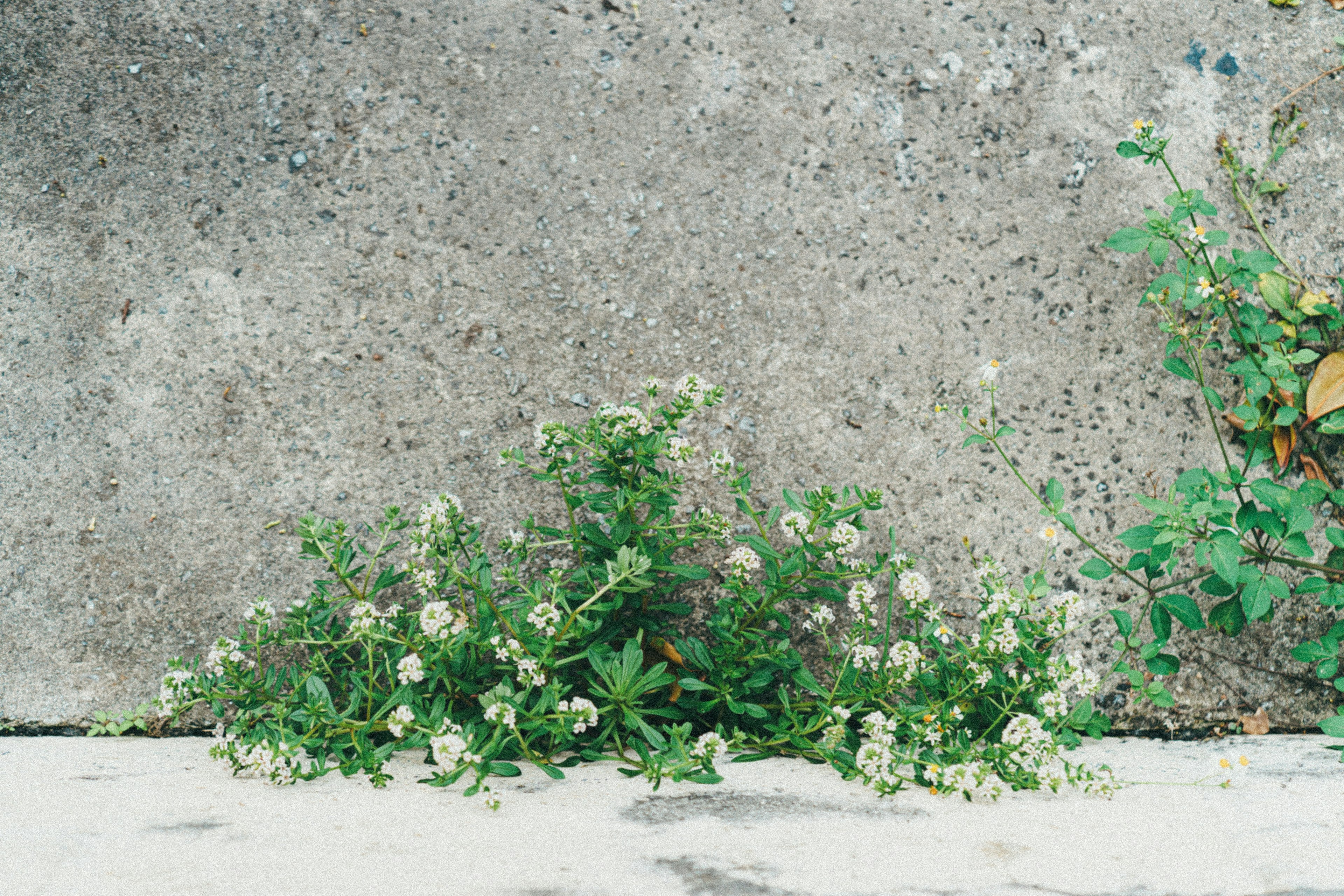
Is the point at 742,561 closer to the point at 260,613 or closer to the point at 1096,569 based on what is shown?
the point at 1096,569

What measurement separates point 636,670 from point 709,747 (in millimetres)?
256

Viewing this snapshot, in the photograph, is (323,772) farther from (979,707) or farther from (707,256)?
(707,256)

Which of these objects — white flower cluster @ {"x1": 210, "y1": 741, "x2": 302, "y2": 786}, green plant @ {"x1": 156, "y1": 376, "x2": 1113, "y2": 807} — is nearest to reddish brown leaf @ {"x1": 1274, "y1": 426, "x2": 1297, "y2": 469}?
green plant @ {"x1": 156, "y1": 376, "x2": 1113, "y2": 807}

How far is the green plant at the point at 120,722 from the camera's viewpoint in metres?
2.30

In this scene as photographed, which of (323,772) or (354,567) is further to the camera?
(354,567)

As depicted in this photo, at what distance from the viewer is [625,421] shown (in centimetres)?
184

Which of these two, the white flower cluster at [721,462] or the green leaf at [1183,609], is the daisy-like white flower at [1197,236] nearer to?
the green leaf at [1183,609]

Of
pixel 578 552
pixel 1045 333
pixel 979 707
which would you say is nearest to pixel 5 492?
pixel 578 552

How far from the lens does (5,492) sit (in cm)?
241

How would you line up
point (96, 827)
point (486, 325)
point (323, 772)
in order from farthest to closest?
point (486, 325), point (323, 772), point (96, 827)

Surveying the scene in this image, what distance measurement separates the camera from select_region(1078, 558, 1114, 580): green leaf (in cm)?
212

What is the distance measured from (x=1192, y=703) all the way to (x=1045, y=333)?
1.27 metres

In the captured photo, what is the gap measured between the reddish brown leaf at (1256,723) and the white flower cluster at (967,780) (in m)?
1.21

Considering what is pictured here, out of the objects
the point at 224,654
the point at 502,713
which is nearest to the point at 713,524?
the point at 502,713
